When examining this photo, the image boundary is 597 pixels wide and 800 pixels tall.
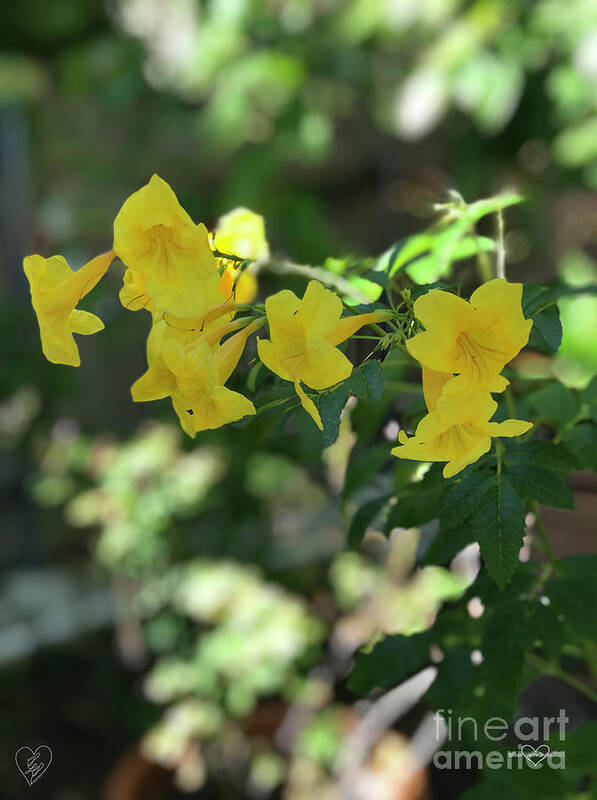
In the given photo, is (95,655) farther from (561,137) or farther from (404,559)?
(561,137)

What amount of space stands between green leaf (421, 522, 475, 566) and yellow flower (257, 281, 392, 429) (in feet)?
0.78

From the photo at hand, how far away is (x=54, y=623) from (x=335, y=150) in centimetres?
193

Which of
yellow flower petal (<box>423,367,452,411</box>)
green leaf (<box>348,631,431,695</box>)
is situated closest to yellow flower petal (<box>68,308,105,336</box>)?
yellow flower petal (<box>423,367,452,411</box>)

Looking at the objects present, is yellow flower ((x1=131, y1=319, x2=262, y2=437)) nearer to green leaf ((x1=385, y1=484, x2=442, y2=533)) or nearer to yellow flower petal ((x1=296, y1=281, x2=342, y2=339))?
yellow flower petal ((x1=296, y1=281, x2=342, y2=339))

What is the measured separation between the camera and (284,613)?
6.31 ft

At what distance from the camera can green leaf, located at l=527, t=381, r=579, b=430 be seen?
67 cm

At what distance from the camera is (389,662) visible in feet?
2.18

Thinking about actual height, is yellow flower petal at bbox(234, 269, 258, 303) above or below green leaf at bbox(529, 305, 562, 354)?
below

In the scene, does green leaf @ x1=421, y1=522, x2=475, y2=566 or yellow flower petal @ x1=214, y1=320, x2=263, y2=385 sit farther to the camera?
green leaf @ x1=421, y1=522, x2=475, y2=566

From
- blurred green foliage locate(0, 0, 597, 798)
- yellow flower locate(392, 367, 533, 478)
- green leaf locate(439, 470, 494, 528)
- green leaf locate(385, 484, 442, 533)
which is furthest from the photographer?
blurred green foliage locate(0, 0, 597, 798)

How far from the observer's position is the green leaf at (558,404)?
670 mm

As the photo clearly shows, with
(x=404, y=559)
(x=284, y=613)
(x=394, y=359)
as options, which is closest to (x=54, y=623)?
(x=284, y=613)

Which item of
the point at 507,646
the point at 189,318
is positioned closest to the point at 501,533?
the point at 507,646

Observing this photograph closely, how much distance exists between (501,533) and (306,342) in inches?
7.4
